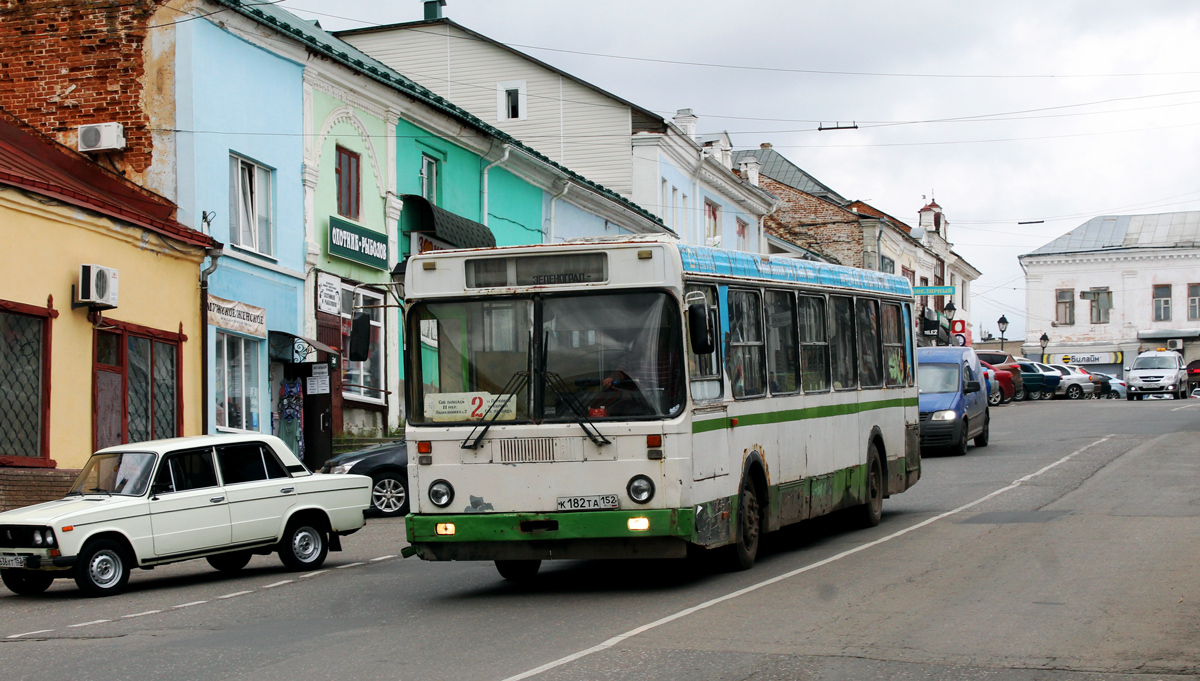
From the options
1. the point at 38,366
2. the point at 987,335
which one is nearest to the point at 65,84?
the point at 38,366

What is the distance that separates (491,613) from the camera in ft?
34.3

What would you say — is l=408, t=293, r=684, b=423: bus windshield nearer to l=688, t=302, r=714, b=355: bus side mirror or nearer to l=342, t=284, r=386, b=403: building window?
l=688, t=302, r=714, b=355: bus side mirror

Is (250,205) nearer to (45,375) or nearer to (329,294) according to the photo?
(329,294)

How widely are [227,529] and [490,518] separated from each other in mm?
3915

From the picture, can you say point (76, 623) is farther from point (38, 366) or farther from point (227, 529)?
point (38, 366)

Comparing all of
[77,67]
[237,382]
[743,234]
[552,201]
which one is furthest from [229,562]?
[743,234]

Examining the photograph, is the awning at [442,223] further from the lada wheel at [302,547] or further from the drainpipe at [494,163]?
the lada wheel at [302,547]

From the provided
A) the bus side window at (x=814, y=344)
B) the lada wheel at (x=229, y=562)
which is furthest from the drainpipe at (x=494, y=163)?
the bus side window at (x=814, y=344)

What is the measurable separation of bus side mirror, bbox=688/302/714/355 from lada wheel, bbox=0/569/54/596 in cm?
645

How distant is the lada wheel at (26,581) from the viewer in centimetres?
1300

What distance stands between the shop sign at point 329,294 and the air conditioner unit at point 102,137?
451 centimetres

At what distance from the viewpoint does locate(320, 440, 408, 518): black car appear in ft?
63.6

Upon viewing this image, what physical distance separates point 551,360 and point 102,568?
192 inches

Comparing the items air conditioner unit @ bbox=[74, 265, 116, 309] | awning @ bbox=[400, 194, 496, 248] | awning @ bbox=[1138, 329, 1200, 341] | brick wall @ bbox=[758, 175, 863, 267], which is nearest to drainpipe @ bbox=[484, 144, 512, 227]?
awning @ bbox=[400, 194, 496, 248]
